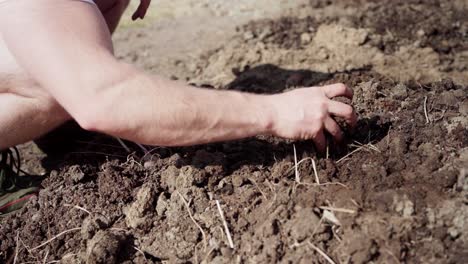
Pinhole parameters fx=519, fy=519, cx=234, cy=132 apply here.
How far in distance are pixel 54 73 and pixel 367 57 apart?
98.2 inches

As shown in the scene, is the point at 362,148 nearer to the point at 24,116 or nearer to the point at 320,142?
the point at 320,142

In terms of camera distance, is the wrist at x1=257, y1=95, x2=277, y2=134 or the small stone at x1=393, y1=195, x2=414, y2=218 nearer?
the small stone at x1=393, y1=195, x2=414, y2=218

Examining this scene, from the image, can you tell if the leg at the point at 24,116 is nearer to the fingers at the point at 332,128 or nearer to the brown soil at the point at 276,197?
the brown soil at the point at 276,197

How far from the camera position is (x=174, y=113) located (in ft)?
6.24

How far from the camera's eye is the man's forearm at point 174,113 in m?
1.88

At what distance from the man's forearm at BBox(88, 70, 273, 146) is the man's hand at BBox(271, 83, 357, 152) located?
2.0 inches

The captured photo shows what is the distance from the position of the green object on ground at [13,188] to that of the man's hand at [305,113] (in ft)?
4.27

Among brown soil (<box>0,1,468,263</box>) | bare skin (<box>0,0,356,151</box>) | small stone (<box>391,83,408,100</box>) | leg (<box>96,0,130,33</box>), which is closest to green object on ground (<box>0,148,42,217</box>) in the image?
brown soil (<box>0,1,468,263</box>)

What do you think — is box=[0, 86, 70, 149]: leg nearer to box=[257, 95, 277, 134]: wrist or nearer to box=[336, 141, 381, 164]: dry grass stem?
box=[257, 95, 277, 134]: wrist

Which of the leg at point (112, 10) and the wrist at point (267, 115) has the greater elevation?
the wrist at point (267, 115)

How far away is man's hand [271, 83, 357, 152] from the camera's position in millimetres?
1988

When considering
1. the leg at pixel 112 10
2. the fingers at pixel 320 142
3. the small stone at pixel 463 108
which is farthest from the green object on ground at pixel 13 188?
the small stone at pixel 463 108

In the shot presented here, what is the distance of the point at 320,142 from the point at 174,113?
621mm

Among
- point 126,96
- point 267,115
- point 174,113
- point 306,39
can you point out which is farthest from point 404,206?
point 306,39
